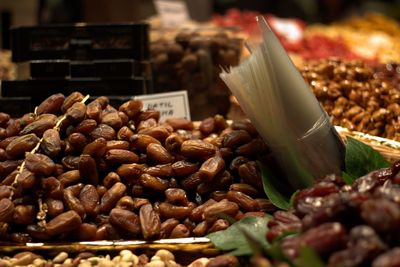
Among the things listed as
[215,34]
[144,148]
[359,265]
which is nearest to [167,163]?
[144,148]

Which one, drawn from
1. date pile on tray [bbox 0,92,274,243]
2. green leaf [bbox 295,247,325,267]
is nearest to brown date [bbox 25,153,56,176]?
date pile on tray [bbox 0,92,274,243]

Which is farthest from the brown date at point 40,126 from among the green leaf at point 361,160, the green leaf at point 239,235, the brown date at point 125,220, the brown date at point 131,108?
the green leaf at point 361,160

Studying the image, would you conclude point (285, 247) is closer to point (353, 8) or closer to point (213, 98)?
point (213, 98)

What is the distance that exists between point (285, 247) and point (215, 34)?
163 centimetres

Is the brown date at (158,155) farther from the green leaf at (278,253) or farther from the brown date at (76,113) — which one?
the green leaf at (278,253)

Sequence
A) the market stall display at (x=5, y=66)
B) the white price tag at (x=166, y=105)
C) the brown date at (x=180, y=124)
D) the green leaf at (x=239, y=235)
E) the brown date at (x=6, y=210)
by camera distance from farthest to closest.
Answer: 1. the market stall display at (x=5, y=66)
2. the white price tag at (x=166, y=105)
3. the brown date at (x=180, y=124)
4. the brown date at (x=6, y=210)
5. the green leaf at (x=239, y=235)

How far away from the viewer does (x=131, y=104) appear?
169 centimetres

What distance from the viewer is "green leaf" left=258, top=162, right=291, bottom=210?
1465 millimetres

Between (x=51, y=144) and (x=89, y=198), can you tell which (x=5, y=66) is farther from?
(x=89, y=198)

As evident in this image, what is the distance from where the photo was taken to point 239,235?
128 cm

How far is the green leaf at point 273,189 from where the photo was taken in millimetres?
1465

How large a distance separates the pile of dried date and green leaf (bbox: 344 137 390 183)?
378 millimetres

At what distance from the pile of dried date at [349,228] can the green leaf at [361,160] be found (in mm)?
378

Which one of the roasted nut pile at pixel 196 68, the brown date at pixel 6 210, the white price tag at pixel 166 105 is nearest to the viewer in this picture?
the brown date at pixel 6 210
